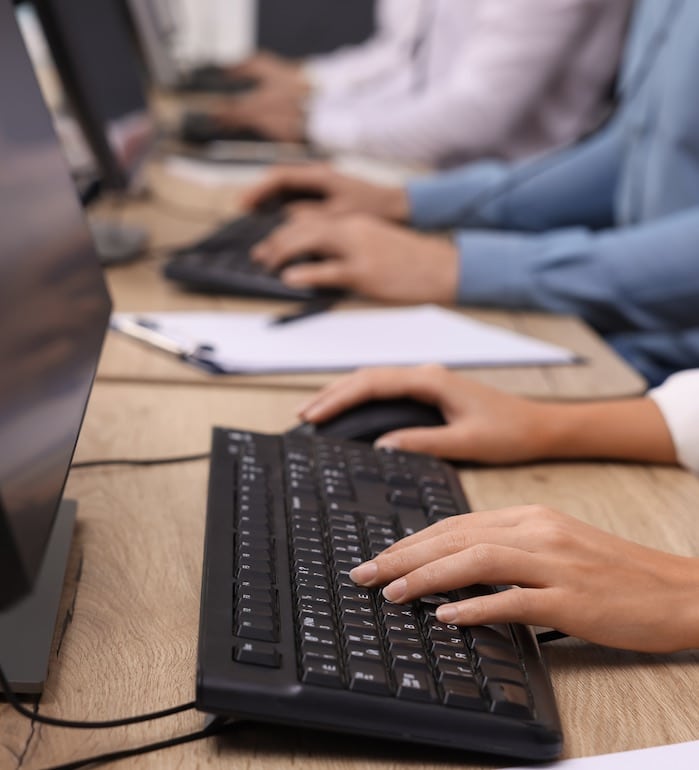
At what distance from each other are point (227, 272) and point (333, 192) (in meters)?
0.43

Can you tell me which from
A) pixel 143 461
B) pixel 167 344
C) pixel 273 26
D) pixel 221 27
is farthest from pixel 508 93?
pixel 221 27

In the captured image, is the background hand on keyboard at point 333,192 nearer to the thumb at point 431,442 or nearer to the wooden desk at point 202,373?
the wooden desk at point 202,373

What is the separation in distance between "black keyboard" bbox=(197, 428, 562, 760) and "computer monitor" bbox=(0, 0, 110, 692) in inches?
3.9

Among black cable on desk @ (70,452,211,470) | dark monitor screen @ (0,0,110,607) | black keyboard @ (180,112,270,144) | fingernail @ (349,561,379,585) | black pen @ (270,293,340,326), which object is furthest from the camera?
black keyboard @ (180,112,270,144)

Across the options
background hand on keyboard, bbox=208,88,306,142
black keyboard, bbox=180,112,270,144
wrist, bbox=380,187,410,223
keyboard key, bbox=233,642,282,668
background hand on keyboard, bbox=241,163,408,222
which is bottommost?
background hand on keyboard, bbox=208,88,306,142

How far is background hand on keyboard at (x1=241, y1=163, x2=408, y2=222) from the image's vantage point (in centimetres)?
148

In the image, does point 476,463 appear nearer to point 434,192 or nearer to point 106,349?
point 106,349

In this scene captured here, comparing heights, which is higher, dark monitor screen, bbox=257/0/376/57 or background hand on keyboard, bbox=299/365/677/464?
background hand on keyboard, bbox=299/365/677/464

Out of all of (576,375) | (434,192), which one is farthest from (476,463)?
(434,192)

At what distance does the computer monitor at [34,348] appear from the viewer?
43cm

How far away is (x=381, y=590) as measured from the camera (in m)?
0.54

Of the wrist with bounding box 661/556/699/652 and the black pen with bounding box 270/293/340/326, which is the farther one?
the black pen with bounding box 270/293/340/326

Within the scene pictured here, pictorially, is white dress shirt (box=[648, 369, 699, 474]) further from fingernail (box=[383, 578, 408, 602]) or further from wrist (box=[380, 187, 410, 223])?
wrist (box=[380, 187, 410, 223])

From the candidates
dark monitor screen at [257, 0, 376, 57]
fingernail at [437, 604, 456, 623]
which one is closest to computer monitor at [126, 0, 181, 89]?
fingernail at [437, 604, 456, 623]
